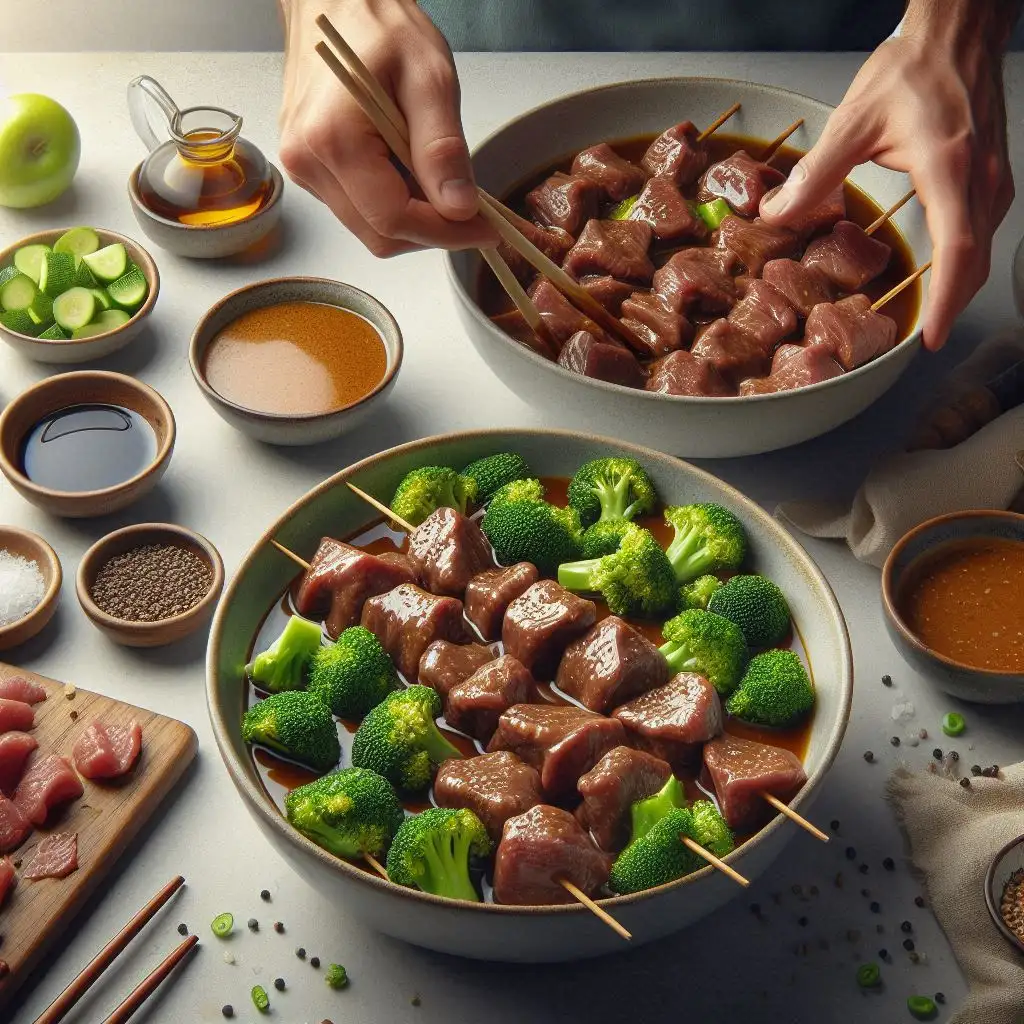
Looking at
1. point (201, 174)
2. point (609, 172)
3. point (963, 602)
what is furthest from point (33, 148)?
point (963, 602)

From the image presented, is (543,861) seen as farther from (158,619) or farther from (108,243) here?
(108,243)

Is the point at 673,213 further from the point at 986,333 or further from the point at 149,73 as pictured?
the point at 149,73

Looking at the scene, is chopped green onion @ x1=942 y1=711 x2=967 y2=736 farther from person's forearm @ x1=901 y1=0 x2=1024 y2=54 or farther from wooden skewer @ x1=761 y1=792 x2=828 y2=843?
person's forearm @ x1=901 y1=0 x2=1024 y2=54

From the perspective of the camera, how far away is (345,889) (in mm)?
1931

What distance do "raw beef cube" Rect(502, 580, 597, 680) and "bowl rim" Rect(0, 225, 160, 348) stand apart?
1.31 meters

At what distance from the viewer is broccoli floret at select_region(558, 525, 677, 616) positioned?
2379mm

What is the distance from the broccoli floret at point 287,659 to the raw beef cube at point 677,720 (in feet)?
1.84

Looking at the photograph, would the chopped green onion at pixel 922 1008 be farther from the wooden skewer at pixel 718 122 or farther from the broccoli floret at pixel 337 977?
the wooden skewer at pixel 718 122

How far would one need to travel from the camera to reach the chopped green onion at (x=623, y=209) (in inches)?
122

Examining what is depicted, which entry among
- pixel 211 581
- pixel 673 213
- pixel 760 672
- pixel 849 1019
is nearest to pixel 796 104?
pixel 673 213

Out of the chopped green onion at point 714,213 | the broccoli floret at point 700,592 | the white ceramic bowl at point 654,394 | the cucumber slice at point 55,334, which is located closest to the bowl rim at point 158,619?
the cucumber slice at point 55,334

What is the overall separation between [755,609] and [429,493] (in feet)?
2.15

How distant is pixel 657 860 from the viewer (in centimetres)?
198

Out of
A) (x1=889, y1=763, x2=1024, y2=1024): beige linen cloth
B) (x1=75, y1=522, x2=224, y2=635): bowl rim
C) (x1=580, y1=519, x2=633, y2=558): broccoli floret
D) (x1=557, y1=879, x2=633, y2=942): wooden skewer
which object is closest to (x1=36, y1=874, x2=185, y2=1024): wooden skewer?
(x1=75, y1=522, x2=224, y2=635): bowl rim
